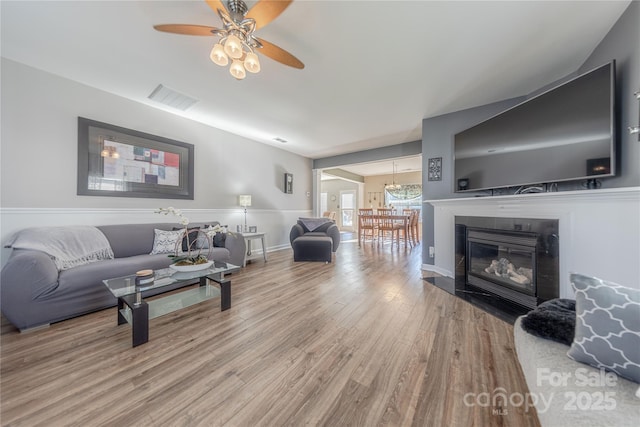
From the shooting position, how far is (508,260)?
7.01 ft

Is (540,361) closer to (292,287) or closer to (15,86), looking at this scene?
(292,287)

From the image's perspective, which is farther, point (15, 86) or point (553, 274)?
point (15, 86)

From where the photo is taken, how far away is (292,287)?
8.30 feet

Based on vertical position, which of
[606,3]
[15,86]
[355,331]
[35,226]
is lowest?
[355,331]

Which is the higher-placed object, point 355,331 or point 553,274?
point 553,274

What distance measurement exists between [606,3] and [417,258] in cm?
350

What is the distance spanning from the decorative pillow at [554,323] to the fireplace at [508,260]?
3.44 feet

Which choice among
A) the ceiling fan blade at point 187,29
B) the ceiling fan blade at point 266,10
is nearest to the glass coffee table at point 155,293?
the ceiling fan blade at point 187,29

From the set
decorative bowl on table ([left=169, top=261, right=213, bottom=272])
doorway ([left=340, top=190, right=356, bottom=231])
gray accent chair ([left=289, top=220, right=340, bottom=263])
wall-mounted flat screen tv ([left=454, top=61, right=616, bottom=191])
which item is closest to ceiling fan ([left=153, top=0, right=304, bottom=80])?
decorative bowl on table ([left=169, top=261, right=213, bottom=272])

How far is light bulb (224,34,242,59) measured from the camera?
54.7 inches

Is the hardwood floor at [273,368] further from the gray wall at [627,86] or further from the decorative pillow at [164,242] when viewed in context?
the gray wall at [627,86]

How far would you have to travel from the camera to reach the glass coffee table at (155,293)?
4.81ft

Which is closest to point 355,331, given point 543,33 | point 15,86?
point 543,33

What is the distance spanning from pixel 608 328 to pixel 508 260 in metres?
1.76
